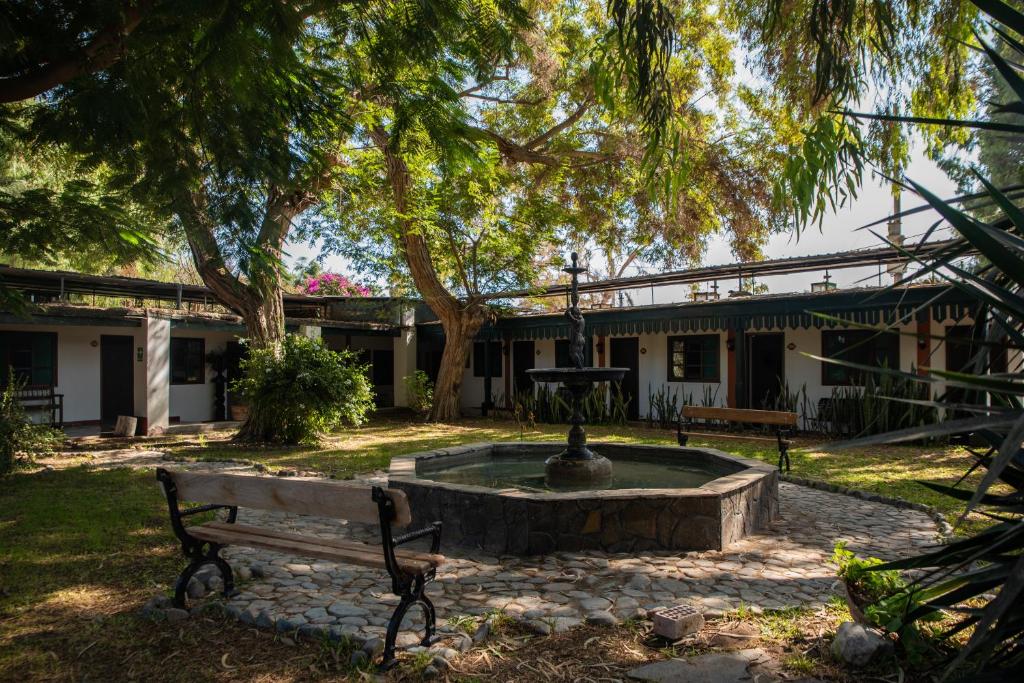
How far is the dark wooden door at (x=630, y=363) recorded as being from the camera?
17.3 m

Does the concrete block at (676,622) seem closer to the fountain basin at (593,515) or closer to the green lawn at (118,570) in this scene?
the green lawn at (118,570)

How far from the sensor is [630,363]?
17672 millimetres

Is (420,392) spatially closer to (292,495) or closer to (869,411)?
(869,411)

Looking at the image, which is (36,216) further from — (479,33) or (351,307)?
(351,307)

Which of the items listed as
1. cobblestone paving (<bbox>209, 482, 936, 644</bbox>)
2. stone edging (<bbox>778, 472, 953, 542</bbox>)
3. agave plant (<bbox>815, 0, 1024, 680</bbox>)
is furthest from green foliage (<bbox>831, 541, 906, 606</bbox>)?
stone edging (<bbox>778, 472, 953, 542</bbox>)

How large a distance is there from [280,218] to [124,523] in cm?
348

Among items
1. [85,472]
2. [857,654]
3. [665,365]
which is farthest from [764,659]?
[665,365]

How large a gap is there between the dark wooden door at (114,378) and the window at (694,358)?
13762 mm

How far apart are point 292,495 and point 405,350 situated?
678 inches

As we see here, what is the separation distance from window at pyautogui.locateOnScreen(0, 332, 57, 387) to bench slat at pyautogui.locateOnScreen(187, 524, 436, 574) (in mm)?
12996

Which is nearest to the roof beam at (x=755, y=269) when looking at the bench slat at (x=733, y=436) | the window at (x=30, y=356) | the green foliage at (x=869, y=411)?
the green foliage at (x=869, y=411)

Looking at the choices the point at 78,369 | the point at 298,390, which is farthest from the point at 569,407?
the point at 78,369

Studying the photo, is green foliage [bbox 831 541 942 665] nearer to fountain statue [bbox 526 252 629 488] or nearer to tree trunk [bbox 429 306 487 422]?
fountain statue [bbox 526 252 629 488]

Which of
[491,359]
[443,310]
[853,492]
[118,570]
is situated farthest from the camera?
[491,359]
